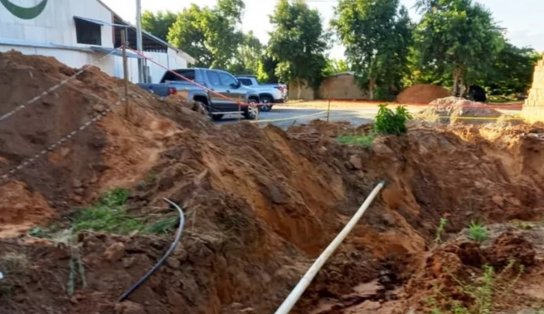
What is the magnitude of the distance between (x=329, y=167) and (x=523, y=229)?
3.18 metres

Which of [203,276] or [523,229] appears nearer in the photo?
[203,276]

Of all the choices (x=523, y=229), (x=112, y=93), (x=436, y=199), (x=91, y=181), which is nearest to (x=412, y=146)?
(x=436, y=199)

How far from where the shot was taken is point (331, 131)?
12289mm

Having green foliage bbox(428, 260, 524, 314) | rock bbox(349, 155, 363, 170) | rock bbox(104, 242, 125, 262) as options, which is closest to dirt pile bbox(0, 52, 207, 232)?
rock bbox(104, 242, 125, 262)

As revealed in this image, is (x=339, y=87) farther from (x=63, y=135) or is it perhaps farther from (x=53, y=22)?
(x=63, y=135)

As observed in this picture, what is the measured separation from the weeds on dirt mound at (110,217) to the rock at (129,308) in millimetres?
983

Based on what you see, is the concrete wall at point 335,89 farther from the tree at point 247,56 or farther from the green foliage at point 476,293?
the green foliage at point 476,293

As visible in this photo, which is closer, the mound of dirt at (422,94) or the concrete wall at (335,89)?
the mound of dirt at (422,94)

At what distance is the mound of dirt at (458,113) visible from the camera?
1757cm

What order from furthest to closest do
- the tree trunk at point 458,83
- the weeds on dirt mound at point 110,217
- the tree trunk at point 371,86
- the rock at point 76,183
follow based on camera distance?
the tree trunk at point 371,86
the tree trunk at point 458,83
the rock at point 76,183
the weeds on dirt mound at point 110,217

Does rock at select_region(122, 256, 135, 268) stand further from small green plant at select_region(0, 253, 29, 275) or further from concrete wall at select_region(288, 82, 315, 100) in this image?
concrete wall at select_region(288, 82, 315, 100)

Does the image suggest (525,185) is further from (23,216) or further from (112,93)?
(23,216)

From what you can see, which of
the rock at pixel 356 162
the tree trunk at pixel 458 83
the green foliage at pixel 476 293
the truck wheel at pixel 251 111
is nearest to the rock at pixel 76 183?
the green foliage at pixel 476 293

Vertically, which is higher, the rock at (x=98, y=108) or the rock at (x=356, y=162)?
the rock at (x=98, y=108)
